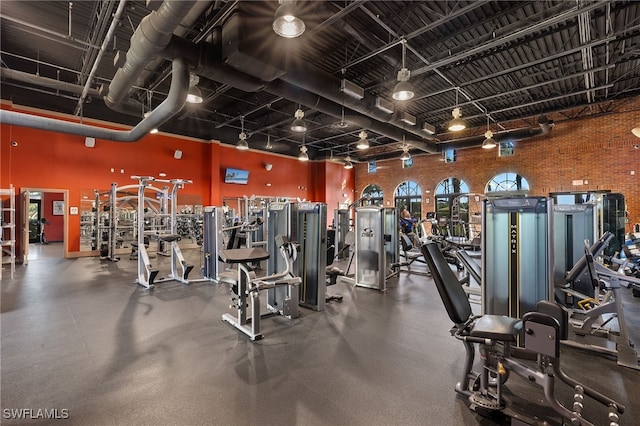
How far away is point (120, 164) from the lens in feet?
32.6

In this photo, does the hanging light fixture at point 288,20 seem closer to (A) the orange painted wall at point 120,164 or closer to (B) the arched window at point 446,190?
(A) the orange painted wall at point 120,164

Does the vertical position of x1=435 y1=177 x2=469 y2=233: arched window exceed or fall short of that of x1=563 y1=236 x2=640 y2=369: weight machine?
Result: it exceeds it

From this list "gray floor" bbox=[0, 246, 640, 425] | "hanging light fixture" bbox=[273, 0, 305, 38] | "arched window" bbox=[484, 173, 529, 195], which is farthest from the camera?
"arched window" bbox=[484, 173, 529, 195]

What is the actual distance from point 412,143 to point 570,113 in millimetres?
5262

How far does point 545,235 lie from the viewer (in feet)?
9.90

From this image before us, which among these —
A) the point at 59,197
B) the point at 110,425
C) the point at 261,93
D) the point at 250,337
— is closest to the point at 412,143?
the point at 261,93

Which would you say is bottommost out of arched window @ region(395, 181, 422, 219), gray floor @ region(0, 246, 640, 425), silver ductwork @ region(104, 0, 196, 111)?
gray floor @ region(0, 246, 640, 425)

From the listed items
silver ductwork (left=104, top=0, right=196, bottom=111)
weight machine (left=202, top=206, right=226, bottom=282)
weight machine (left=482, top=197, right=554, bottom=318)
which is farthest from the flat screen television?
weight machine (left=482, top=197, right=554, bottom=318)

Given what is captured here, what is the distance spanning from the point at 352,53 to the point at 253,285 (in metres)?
5.51

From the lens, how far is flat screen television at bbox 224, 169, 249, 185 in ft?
41.0

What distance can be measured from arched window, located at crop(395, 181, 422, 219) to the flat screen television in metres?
7.42

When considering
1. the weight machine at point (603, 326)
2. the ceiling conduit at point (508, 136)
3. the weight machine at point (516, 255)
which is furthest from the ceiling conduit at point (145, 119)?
the ceiling conduit at point (508, 136)

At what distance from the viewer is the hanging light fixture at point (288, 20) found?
10.7 ft

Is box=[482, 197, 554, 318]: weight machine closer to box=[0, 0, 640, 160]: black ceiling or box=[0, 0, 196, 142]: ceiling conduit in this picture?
box=[0, 0, 640, 160]: black ceiling
